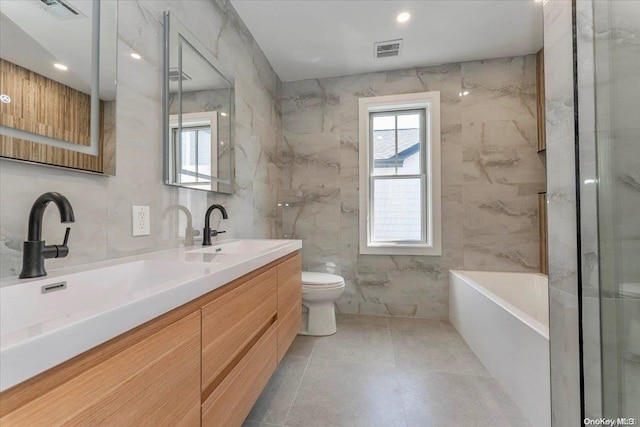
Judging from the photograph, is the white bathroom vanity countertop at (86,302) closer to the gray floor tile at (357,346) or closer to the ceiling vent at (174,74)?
the ceiling vent at (174,74)

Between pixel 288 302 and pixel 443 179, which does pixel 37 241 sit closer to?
pixel 288 302

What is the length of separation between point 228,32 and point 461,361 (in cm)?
283

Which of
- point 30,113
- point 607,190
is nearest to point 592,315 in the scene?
point 607,190

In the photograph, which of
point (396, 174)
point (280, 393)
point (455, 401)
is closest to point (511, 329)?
point (455, 401)

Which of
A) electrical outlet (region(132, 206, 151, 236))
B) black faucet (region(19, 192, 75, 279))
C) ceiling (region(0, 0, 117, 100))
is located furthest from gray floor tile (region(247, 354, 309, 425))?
ceiling (region(0, 0, 117, 100))

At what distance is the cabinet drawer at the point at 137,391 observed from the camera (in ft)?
1.39

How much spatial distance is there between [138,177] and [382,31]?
7.01 ft

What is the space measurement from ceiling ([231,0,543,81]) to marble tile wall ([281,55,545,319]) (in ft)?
0.58

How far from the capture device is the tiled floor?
1398 millimetres

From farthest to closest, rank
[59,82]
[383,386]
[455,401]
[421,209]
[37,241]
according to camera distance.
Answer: [421,209] < [383,386] < [455,401] < [59,82] < [37,241]

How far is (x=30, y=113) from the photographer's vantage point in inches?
31.9

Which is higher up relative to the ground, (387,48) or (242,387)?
(387,48)

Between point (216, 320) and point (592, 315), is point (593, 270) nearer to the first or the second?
point (592, 315)

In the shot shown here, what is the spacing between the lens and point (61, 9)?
3.00 feet
